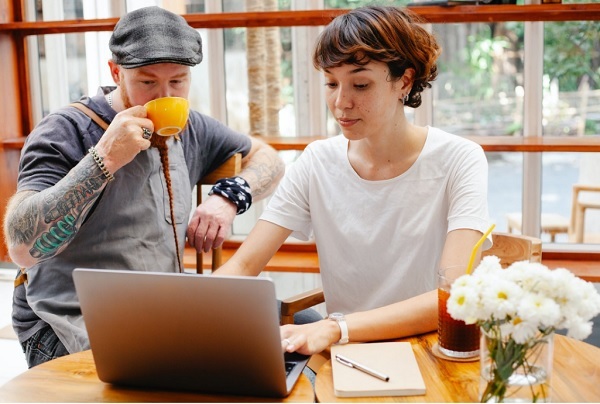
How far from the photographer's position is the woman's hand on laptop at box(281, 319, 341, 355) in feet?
4.44

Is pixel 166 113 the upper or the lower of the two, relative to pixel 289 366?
upper

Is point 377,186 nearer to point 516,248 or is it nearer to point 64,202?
point 516,248

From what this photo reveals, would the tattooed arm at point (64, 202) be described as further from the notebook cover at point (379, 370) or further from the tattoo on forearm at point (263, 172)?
the notebook cover at point (379, 370)

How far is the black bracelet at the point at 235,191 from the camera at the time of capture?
2.00 m

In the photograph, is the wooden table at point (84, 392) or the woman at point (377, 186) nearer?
the wooden table at point (84, 392)

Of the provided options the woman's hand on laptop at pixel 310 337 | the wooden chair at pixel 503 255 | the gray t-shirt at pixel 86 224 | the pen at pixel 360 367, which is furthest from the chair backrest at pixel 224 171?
the pen at pixel 360 367

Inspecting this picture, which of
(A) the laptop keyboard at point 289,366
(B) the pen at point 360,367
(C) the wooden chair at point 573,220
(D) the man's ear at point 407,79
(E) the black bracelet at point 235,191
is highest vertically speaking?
(D) the man's ear at point 407,79

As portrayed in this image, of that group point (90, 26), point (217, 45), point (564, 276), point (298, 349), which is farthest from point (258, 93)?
point (564, 276)

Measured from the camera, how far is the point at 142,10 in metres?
1.83

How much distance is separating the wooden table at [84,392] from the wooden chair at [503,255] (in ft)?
1.98

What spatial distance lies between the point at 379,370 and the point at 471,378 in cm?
16

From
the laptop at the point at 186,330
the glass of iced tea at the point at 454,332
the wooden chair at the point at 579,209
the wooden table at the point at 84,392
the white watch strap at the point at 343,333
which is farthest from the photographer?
the wooden chair at the point at 579,209

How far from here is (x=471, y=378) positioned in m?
1.25

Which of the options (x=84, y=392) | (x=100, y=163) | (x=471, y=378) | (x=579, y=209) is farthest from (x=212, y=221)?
(x=579, y=209)
